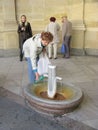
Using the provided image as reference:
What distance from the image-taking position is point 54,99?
16.8ft

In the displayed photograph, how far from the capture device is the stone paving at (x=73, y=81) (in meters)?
4.65

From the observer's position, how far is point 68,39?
1011 centimetres

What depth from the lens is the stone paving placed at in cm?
465

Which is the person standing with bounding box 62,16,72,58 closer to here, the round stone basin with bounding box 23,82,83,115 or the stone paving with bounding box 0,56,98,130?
the stone paving with bounding box 0,56,98,130

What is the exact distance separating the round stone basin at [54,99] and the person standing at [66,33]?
4.69 m

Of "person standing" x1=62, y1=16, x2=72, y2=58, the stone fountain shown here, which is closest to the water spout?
the stone fountain

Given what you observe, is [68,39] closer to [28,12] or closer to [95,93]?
[28,12]

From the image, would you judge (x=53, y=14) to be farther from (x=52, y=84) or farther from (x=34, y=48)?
(x=52, y=84)

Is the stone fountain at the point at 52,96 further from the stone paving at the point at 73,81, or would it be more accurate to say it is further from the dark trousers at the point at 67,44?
the dark trousers at the point at 67,44

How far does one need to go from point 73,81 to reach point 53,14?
5062 millimetres

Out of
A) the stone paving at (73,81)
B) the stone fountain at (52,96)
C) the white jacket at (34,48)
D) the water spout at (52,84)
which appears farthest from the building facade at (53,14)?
the water spout at (52,84)

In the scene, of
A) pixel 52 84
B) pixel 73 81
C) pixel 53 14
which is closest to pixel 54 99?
pixel 52 84

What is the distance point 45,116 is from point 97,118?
3.53 ft

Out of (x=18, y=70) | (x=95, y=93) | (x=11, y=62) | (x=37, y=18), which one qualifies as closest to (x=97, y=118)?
(x=95, y=93)
